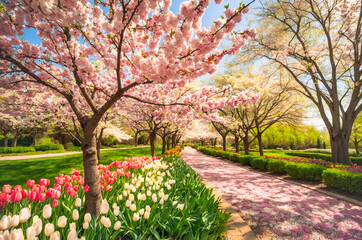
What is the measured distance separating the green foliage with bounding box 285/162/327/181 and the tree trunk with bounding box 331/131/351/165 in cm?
318

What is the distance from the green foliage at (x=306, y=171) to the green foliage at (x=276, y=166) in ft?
2.25

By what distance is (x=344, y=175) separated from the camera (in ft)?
18.9

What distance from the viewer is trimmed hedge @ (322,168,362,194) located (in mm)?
5463

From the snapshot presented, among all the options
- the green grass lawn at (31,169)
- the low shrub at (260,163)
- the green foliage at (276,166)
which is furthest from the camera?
the low shrub at (260,163)

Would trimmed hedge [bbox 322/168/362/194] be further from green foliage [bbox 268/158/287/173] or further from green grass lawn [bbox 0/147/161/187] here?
green grass lawn [bbox 0/147/161/187]

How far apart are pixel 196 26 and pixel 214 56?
1.92ft

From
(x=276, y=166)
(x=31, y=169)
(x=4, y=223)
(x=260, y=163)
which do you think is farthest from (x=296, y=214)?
(x=31, y=169)

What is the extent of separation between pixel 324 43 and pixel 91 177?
502 inches

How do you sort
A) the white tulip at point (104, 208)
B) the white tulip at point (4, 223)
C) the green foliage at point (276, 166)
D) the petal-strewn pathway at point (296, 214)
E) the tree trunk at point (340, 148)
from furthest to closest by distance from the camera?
the tree trunk at point (340, 148) → the green foliage at point (276, 166) → the petal-strewn pathway at point (296, 214) → the white tulip at point (104, 208) → the white tulip at point (4, 223)

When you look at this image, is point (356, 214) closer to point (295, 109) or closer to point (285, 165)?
point (285, 165)

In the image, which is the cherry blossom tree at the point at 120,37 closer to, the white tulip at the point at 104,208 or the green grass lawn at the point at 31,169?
the white tulip at the point at 104,208

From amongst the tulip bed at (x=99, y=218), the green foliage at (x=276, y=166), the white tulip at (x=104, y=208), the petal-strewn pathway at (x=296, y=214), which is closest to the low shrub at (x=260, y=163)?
the green foliage at (x=276, y=166)

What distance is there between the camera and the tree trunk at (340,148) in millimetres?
9086

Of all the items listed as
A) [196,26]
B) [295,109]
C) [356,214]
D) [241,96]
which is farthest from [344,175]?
[295,109]
